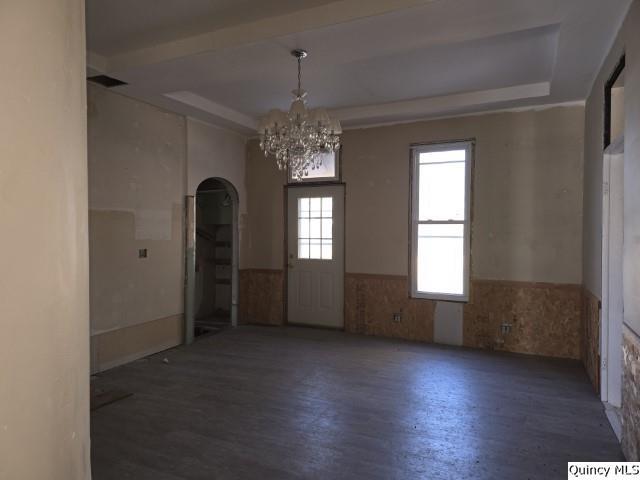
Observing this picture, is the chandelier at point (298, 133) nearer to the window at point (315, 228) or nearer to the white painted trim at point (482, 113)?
the white painted trim at point (482, 113)

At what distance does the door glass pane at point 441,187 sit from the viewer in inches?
205

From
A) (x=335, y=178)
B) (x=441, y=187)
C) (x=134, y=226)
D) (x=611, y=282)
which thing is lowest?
(x=611, y=282)

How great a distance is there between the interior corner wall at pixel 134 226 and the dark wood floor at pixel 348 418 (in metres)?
0.36

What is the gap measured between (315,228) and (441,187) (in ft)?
6.15

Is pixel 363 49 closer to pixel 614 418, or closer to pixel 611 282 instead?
pixel 611 282

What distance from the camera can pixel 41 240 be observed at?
1012mm

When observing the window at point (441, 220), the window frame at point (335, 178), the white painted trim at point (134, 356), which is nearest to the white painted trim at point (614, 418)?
the window at point (441, 220)

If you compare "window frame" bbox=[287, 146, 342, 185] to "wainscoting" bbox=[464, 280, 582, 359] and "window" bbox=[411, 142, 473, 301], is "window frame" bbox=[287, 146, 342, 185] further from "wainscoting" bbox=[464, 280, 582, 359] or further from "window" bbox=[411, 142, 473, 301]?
"wainscoting" bbox=[464, 280, 582, 359]

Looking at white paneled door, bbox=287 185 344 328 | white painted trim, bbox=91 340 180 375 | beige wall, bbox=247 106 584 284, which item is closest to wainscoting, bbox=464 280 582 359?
beige wall, bbox=247 106 584 284

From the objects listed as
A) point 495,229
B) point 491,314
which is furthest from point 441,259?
point 491,314

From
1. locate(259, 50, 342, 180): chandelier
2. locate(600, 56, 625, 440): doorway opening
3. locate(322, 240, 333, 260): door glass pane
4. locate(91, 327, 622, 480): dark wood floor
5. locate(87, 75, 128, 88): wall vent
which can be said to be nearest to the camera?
locate(91, 327, 622, 480): dark wood floor

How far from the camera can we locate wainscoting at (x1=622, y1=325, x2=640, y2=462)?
7.45 ft

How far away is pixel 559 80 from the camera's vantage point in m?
3.90

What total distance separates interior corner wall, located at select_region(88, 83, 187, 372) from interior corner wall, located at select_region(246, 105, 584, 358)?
2.30 meters
